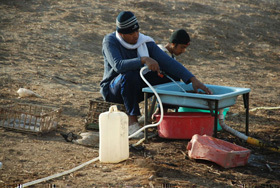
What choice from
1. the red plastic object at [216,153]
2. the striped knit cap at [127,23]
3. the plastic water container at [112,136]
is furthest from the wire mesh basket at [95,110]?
the red plastic object at [216,153]

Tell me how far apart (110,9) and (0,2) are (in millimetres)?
2600

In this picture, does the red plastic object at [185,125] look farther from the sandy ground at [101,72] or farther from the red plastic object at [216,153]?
the red plastic object at [216,153]

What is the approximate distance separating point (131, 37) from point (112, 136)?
1.38m

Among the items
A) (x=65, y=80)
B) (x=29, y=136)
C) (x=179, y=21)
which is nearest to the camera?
(x=29, y=136)

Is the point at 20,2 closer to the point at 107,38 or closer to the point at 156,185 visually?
the point at 107,38

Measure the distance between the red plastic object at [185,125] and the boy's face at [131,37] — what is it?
0.95m

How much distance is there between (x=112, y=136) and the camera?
12.8ft

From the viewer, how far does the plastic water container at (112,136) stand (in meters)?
3.87

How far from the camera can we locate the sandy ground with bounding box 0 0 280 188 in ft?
12.2

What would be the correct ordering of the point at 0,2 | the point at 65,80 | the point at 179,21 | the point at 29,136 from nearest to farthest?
the point at 29,136 → the point at 65,80 → the point at 0,2 → the point at 179,21

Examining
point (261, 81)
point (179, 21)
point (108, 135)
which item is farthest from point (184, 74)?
point (179, 21)

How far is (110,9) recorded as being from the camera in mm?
11039

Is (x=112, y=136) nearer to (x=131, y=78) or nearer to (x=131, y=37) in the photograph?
(x=131, y=78)

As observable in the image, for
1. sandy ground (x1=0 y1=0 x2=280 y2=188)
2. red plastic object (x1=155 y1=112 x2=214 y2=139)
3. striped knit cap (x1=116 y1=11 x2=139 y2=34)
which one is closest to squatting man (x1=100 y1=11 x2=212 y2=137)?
striped knit cap (x1=116 y1=11 x2=139 y2=34)
